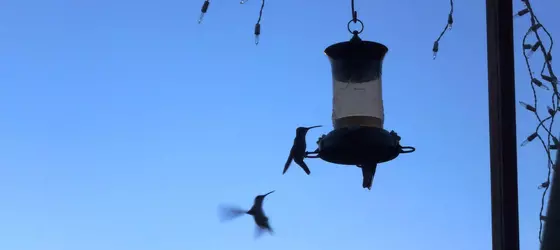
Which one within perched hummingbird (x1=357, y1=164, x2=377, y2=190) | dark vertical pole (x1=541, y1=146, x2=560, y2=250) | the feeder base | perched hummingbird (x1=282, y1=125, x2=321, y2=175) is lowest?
dark vertical pole (x1=541, y1=146, x2=560, y2=250)

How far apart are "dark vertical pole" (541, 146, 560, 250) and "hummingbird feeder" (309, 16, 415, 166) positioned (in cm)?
233

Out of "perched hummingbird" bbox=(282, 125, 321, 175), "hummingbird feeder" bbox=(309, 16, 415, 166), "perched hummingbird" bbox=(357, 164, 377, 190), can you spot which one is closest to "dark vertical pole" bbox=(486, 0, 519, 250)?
"hummingbird feeder" bbox=(309, 16, 415, 166)

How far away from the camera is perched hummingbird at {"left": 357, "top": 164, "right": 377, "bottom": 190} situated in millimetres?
3553

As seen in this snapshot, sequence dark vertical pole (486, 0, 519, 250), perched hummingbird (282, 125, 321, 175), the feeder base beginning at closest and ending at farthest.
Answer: dark vertical pole (486, 0, 519, 250), the feeder base, perched hummingbird (282, 125, 321, 175)

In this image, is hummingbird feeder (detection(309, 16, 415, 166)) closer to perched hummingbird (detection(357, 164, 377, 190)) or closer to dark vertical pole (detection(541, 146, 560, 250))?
perched hummingbird (detection(357, 164, 377, 190))

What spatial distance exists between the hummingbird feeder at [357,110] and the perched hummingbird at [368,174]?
0.04 metres

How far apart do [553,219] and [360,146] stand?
2.38 metres

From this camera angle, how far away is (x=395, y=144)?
3471 mm

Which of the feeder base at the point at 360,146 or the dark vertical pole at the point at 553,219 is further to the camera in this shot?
the feeder base at the point at 360,146

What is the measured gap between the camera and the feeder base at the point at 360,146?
3408 millimetres

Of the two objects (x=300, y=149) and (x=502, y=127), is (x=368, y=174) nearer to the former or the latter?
(x=300, y=149)

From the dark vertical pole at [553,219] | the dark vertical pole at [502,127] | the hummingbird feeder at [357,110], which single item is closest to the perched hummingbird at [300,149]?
the hummingbird feeder at [357,110]

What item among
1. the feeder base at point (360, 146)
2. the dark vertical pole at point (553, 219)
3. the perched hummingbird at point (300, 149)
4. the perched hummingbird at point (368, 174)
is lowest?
the dark vertical pole at point (553, 219)

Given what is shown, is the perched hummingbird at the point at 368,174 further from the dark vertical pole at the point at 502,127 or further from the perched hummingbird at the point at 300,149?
the dark vertical pole at the point at 502,127
